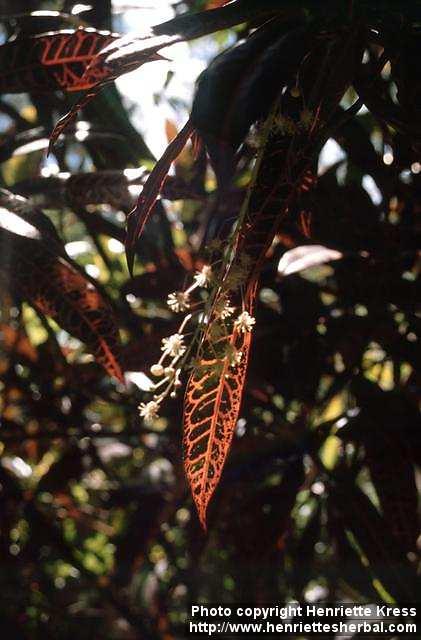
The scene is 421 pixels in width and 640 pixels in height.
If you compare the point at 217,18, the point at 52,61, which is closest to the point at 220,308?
the point at 217,18

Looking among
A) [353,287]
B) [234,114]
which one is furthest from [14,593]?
[234,114]

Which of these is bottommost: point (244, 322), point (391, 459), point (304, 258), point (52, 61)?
point (391, 459)

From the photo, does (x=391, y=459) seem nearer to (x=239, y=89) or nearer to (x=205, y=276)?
(x=205, y=276)

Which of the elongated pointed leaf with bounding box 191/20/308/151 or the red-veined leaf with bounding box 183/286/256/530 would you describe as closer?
the elongated pointed leaf with bounding box 191/20/308/151

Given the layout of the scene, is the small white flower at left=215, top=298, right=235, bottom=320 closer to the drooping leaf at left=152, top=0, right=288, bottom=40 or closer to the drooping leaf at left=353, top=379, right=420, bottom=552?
the drooping leaf at left=152, top=0, right=288, bottom=40

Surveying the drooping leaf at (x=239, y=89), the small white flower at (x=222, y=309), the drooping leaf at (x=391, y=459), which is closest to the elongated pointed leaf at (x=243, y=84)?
the drooping leaf at (x=239, y=89)

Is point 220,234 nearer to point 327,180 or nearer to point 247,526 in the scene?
point 327,180

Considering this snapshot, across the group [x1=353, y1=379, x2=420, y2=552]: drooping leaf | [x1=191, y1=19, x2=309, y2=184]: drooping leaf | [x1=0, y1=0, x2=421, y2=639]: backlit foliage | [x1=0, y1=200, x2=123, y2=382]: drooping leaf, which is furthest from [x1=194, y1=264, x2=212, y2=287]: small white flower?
[x1=353, y1=379, x2=420, y2=552]: drooping leaf
